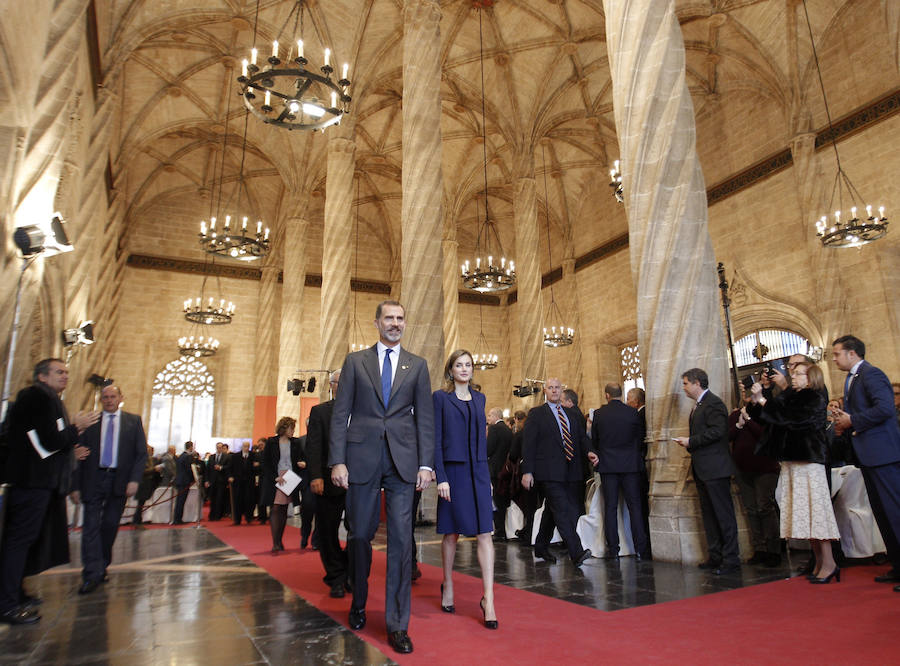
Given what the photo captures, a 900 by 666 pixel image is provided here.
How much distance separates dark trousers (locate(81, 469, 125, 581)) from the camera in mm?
4695

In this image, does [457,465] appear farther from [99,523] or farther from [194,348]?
[194,348]

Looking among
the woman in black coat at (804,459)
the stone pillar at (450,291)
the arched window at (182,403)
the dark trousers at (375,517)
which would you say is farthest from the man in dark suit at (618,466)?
the arched window at (182,403)

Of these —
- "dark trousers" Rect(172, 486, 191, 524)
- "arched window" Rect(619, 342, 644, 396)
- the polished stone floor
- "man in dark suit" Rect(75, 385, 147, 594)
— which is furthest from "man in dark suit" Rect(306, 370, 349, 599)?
"arched window" Rect(619, 342, 644, 396)

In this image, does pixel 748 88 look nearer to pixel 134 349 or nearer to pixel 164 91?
pixel 164 91

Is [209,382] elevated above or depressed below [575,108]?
below

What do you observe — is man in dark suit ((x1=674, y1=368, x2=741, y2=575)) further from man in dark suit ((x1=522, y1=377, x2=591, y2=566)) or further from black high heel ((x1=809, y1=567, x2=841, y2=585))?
man in dark suit ((x1=522, y1=377, x2=591, y2=566))

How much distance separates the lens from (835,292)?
1322 centimetres

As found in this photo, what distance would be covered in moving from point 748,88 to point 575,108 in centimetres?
489

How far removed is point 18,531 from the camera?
3.84 metres

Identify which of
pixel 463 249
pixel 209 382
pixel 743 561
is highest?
pixel 463 249

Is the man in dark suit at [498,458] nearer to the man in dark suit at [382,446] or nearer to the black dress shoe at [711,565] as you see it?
the black dress shoe at [711,565]

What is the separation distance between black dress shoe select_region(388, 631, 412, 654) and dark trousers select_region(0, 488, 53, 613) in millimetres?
2502

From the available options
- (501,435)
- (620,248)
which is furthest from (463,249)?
(501,435)

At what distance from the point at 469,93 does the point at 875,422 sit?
16423 millimetres
